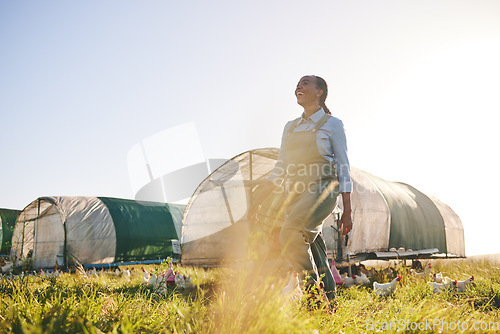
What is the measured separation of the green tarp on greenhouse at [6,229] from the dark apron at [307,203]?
1982cm

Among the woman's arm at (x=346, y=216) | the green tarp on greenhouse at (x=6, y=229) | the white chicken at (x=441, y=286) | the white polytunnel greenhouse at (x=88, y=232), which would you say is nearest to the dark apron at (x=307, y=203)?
the woman's arm at (x=346, y=216)

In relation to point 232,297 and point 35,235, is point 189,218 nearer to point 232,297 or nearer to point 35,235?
point 232,297

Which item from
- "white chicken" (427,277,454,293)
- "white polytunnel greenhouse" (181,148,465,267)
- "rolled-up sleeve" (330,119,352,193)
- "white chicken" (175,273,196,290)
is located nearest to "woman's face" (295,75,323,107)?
"rolled-up sleeve" (330,119,352,193)

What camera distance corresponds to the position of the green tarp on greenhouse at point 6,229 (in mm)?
18516

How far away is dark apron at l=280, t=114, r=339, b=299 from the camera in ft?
10.3

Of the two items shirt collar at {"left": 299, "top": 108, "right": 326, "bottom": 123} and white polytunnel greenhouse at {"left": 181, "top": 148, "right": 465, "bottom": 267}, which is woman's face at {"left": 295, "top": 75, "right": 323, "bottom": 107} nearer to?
shirt collar at {"left": 299, "top": 108, "right": 326, "bottom": 123}

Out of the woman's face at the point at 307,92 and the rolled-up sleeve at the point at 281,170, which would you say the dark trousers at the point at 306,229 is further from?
the woman's face at the point at 307,92

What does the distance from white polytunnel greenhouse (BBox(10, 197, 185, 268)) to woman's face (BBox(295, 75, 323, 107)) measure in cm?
1010

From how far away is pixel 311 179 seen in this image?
3.28m

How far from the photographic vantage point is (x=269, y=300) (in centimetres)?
206

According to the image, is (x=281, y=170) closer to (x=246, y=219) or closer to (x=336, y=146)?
(x=336, y=146)

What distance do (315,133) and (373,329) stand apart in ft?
5.87

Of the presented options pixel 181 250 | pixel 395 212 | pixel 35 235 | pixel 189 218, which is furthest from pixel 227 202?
pixel 35 235

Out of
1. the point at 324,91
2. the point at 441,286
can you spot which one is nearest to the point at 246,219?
the point at 441,286
